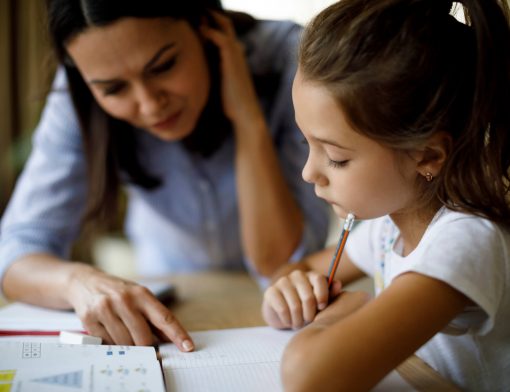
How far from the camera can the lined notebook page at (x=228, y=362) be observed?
0.64 meters

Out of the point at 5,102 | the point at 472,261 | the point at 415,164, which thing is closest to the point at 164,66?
the point at 415,164

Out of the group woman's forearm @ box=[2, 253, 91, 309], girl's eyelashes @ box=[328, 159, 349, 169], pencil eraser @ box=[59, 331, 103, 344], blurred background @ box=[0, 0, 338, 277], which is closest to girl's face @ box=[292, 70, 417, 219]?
girl's eyelashes @ box=[328, 159, 349, 169]

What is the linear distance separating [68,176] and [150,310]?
0.57m

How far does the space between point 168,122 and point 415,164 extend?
1.89ft

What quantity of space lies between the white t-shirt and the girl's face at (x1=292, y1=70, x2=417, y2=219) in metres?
0.07

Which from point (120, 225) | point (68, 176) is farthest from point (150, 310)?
point (120, 225)

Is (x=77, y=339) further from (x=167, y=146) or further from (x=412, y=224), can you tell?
(x=167, y=146)

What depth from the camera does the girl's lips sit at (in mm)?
1097

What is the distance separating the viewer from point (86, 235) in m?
1.36

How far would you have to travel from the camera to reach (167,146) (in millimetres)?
1309

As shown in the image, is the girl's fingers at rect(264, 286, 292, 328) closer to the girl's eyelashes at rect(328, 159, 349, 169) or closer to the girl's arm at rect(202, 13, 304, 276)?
the girl's eyelashes at rect(328, 159, 349, 169)

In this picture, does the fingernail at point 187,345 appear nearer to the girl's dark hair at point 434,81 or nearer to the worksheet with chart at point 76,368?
the worksheet with chart at point 76,368

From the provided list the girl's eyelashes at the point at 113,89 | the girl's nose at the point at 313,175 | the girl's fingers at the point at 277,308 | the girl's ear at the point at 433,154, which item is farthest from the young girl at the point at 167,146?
the girl's ear at the point at 433,154

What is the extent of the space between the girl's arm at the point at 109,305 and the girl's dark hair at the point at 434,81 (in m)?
0.37
